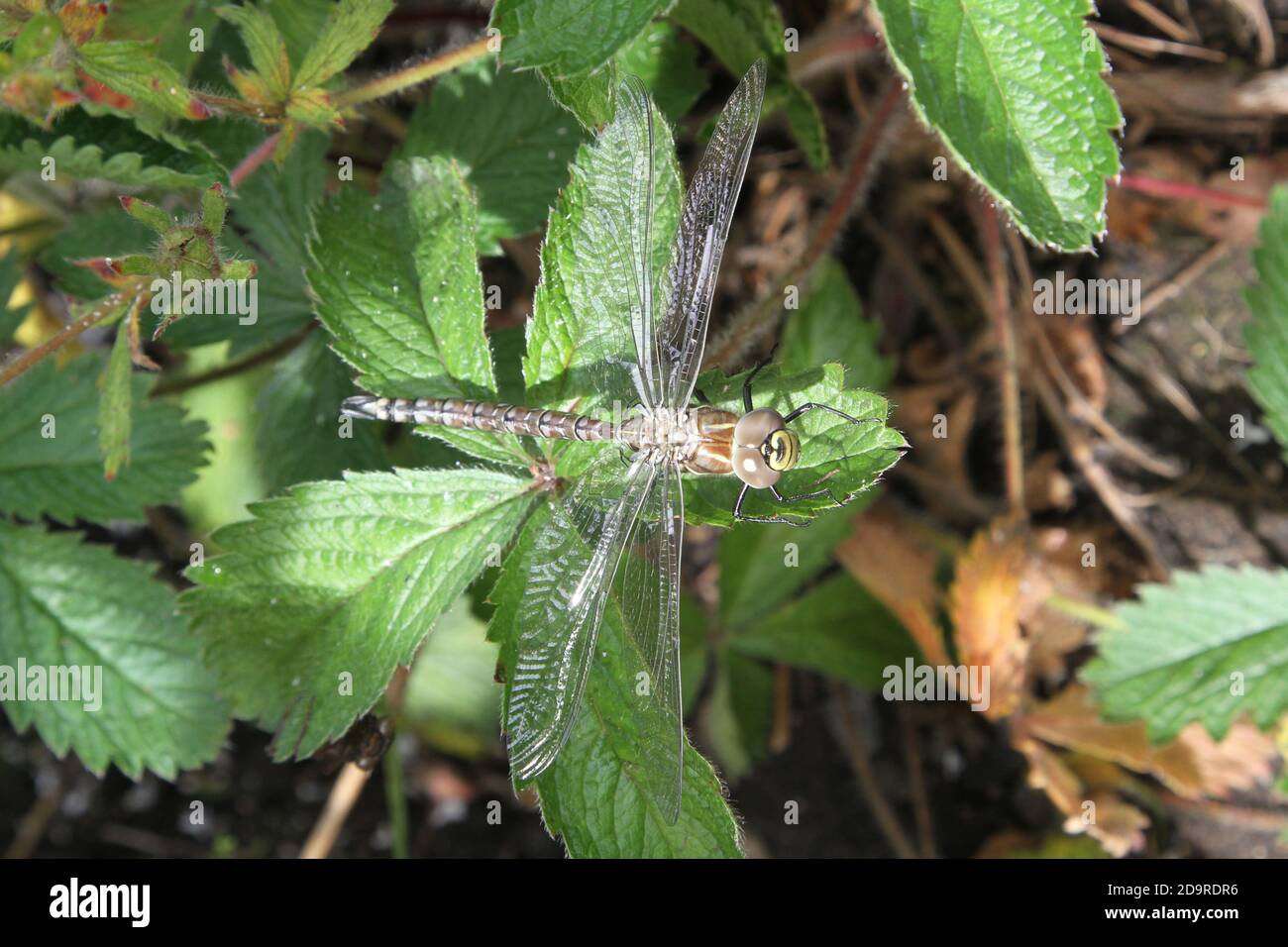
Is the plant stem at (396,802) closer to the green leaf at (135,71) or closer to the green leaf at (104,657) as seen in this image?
the green leaf at (104,657)

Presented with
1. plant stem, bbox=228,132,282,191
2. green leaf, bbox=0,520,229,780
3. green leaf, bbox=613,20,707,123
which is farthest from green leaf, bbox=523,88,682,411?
green leaf, bbox=0,520,229,780

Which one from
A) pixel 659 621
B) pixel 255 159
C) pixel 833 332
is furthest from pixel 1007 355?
pixel 255 159

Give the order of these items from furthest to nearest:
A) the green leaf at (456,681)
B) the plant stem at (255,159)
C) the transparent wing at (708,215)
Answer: the green leaf at (456,681)
the plant stem at (255,159)
the transparent wing at (708,215)

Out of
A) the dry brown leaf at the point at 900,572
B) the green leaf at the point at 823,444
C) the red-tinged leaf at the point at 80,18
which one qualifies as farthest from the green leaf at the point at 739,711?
the red-tinged leaf at the point at 80,18
